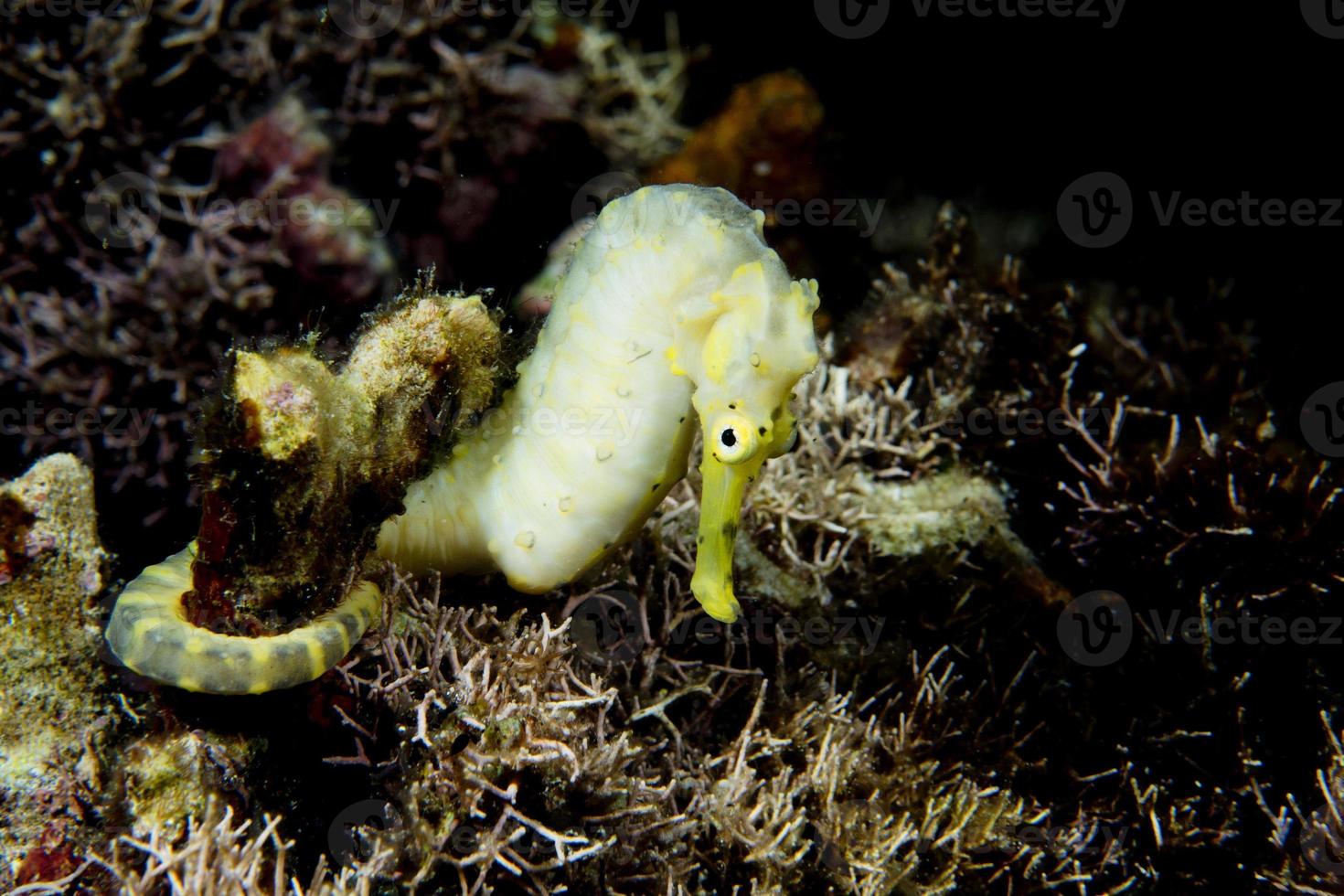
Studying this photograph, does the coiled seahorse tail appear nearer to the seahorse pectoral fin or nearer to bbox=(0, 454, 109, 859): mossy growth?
bbox=(0, 454, 109, 859): mossy growth

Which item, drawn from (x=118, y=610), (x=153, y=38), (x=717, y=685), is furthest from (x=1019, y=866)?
(x=153, y=38)

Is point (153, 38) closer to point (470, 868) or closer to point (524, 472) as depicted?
point (524, 472)

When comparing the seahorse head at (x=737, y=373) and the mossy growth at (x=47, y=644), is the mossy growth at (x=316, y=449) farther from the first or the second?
the seahorse head at (x=737, y=373)

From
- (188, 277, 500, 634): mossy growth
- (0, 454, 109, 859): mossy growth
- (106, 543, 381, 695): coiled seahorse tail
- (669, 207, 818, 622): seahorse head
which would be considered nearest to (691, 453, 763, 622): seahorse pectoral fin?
(669, 207, 818, 622): seahorse head

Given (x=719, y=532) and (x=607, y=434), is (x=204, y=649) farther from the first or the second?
(x=719, y=532)

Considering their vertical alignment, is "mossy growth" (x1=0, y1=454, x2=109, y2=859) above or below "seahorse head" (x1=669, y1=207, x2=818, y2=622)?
below

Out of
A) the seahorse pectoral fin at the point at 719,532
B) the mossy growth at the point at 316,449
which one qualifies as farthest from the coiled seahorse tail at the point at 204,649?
the seahorse pectoral fin at the point at 719,532

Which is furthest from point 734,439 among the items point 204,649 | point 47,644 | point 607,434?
point 47,644
